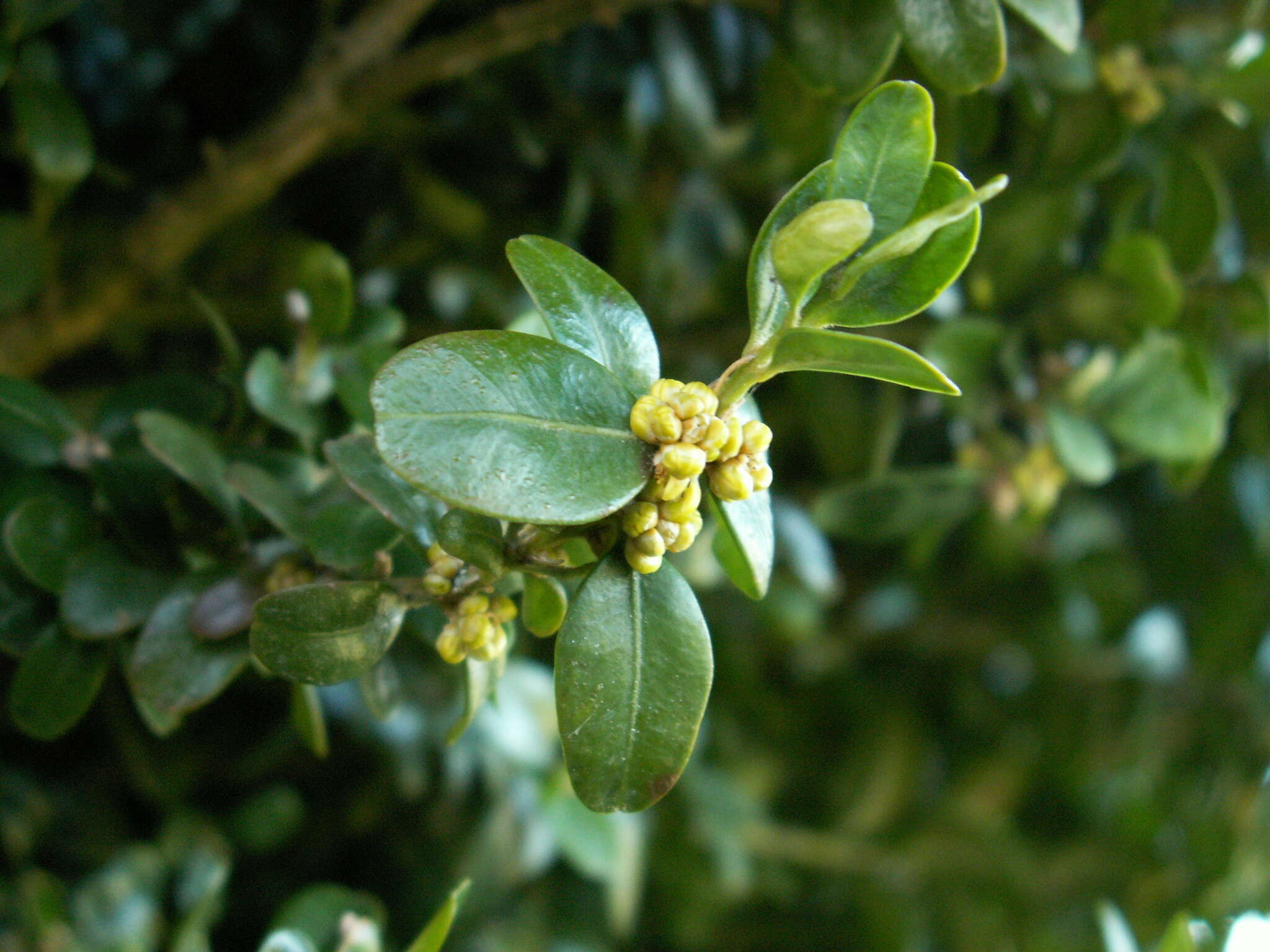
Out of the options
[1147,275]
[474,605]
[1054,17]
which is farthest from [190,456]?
[1147,275]

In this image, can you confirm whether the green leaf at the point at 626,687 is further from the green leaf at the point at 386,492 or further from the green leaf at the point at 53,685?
the green leaf at the point at 53,685

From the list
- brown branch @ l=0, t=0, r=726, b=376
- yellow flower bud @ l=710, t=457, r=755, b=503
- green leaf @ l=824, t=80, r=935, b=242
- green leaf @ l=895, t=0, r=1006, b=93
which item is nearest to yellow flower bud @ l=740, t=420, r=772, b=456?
yellow flower bud @ l=710, t=457, r=755, b=503

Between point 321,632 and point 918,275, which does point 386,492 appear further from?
point 918,275

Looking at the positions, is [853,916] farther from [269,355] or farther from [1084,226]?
[269,355]

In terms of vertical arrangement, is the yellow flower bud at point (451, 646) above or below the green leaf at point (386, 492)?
below

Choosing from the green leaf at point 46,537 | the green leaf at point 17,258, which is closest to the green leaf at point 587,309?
the green leaf at point 46,537

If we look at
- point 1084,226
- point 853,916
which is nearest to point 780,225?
point 1084,226
